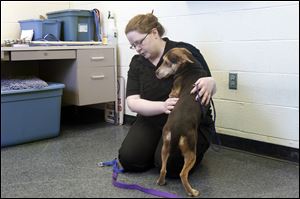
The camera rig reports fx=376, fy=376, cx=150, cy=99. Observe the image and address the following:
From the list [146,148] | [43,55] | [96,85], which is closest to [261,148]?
[146,148]

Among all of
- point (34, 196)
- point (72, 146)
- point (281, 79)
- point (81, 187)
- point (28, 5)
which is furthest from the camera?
point (28, 5)

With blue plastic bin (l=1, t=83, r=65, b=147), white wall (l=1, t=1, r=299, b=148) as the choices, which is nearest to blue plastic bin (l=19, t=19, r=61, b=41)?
blue plastic bin (l=1, t=83, r=65, b=147)

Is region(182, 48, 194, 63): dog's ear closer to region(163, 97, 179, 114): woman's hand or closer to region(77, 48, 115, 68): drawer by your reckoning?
region(163, 97, 179, 114): woman's hand

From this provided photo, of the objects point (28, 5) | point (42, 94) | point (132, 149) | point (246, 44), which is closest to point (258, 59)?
point (246, 44)

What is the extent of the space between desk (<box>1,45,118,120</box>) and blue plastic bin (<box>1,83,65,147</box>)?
7.2 inches

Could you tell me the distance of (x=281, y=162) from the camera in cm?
161

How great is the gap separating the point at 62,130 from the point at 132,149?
2.61 feet

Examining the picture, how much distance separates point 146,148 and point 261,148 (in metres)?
0.57

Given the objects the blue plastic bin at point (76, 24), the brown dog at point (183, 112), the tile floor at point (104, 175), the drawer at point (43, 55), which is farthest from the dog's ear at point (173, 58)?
the blue plastic bin at point (76, 24)

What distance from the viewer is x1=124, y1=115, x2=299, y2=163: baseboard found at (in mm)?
1637

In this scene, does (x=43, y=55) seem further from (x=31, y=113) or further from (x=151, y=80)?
(x=151, y=80)

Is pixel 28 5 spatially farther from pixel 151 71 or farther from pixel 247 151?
pixel 247 151

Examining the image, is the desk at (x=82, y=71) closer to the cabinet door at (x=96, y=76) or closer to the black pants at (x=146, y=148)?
the cabinet door at (x=96, y=76)

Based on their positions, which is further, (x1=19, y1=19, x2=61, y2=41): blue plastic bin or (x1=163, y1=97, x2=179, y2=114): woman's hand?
(x1=19, y1=19, x2=61, y2=41): blue plastic bin
